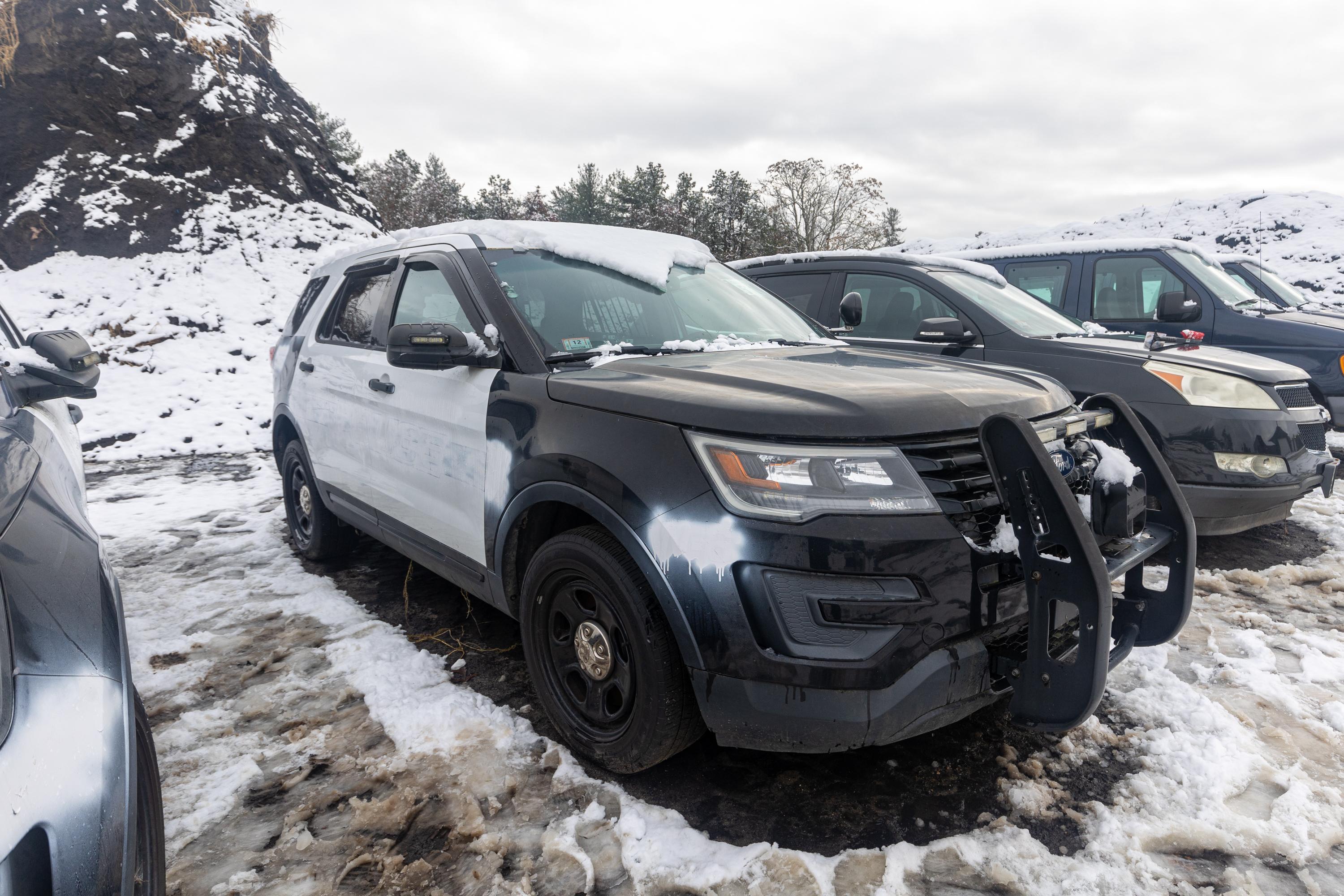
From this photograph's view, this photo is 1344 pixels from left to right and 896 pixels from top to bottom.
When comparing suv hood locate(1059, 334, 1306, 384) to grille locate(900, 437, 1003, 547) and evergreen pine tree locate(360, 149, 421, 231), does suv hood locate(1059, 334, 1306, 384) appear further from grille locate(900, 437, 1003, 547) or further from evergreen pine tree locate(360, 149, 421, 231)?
evergreen pine tree locate(360, 149, 421, 231)

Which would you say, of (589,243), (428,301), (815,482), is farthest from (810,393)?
(428,301)

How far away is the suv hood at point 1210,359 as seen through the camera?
4.15 metres

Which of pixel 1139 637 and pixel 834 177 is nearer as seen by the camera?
pixel 1139 637

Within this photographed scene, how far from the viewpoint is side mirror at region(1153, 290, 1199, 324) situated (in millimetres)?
5715

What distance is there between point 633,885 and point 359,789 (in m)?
0.97

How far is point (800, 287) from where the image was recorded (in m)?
5.79

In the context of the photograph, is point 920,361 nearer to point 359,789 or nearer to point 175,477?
point 359,789

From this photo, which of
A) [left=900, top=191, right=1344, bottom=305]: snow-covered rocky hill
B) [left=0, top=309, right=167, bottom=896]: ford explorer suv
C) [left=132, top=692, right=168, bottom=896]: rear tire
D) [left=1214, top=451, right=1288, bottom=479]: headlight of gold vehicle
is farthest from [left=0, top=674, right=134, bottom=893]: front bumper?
[left=900, top=191, right=1344, bottom=305]: snow-covered rocky hill

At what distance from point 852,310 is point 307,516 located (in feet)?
11.4

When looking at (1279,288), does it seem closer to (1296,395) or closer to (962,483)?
(1296,395)

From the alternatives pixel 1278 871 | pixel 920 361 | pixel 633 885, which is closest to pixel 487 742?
pixel 633 885

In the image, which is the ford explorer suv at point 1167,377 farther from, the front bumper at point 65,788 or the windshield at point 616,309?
the front bumper at point 65,788

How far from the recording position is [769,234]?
33.3 m

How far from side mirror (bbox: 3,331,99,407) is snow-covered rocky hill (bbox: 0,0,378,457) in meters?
6.57
